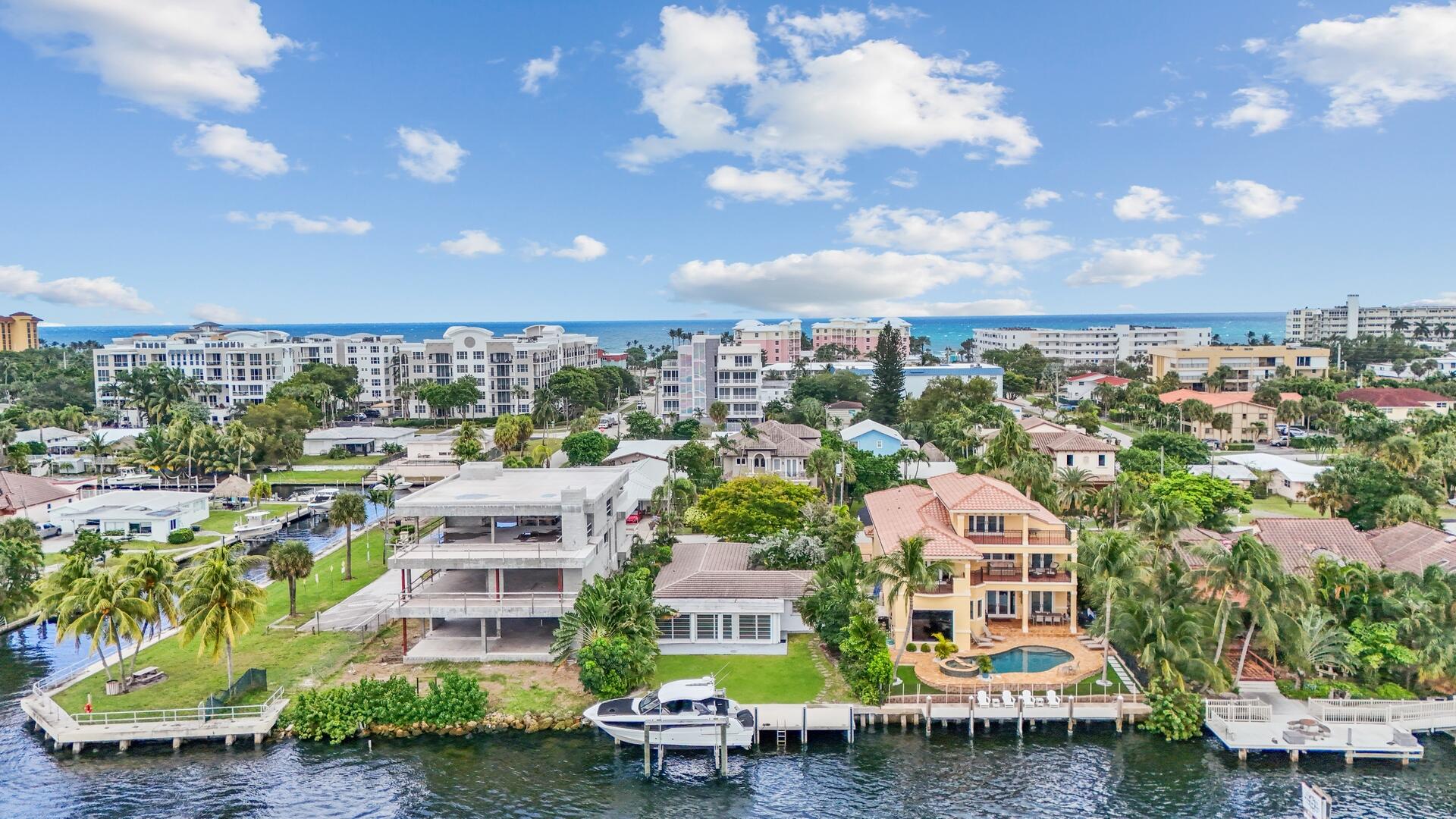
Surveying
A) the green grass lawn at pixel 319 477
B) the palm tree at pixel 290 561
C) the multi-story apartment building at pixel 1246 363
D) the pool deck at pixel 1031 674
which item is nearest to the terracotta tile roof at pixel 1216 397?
the multi-story apartment building at pixel 1246 363

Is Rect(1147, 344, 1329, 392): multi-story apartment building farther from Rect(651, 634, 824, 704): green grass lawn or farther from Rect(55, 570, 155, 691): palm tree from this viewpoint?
Rect(55, 570, 155, 691): palm tree

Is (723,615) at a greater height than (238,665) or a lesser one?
greater

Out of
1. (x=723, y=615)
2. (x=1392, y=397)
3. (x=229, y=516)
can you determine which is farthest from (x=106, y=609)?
(x=1392, y=397)

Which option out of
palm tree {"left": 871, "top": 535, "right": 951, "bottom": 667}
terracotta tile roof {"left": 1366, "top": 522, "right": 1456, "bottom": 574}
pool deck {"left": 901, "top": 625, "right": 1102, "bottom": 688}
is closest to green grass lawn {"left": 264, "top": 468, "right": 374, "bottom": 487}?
palm tree {"left": 871, "top": 535, "right": 951, "bottom": 667}

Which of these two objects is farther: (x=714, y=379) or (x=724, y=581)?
(x=714, y=379)

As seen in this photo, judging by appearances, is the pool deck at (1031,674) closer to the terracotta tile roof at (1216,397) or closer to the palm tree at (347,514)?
the palm tree at (347,514)

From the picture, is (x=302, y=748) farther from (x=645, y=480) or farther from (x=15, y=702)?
(x=645, y=480)

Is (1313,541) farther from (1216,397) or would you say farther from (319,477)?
(319,477)

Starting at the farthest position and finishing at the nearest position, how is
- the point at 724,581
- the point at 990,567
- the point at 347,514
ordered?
1. the point at 347,514
2. the point at 990,567
3. the point at 724,581
